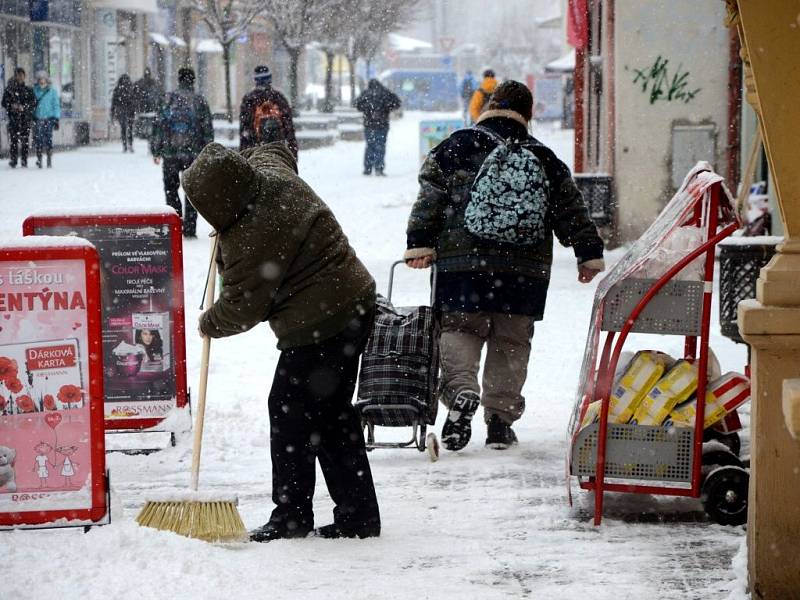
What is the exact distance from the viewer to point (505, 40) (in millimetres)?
108188

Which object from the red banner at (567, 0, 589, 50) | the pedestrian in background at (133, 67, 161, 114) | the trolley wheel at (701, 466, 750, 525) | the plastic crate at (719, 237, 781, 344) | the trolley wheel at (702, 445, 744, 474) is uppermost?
the red banner at (567, 0, 589, 50)

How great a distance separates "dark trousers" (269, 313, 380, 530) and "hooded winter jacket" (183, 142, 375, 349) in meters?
0.08

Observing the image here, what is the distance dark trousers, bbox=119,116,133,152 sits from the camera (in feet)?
102

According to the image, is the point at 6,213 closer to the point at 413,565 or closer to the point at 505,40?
the point at 413,565

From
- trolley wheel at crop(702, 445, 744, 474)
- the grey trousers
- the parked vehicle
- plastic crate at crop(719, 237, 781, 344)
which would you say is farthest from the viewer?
the parked vehicle

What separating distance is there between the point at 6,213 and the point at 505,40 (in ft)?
307

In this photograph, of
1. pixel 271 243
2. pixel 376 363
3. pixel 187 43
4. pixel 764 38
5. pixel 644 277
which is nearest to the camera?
pixel 764 38

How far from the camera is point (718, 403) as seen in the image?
5.50 meters

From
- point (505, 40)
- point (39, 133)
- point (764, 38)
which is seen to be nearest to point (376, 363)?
point (764, 38)

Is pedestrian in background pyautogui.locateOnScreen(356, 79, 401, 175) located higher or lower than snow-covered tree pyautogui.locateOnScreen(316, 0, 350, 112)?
lower

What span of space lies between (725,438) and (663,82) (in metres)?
8.69

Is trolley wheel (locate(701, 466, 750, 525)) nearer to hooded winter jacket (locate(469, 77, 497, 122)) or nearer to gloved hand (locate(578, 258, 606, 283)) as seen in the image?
gloved hand (locate(578, 258, 606, 283))

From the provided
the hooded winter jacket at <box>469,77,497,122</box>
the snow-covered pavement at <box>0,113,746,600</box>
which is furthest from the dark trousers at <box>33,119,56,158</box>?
the snow-covered pavement at <box>0,113,746,600</box>

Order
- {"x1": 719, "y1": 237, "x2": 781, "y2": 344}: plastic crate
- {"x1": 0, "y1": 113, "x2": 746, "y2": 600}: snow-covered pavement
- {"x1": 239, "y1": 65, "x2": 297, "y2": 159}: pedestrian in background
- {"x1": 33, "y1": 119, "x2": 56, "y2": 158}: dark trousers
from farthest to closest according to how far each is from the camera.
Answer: {"x1": 33, "y1": 119, "x2": 56, "y2": 158}: dark trousers
{"x1": 239, "y1": 65, "x2": 297, "y2": 159}: pedestrian in background
{"x1": 719, "y1": 237, "x2": 781, "y2": 344}: plastic crate
{"x1": 0, "y1": 113, "x2": 746, "y2": 600}: snow-covered pavement
